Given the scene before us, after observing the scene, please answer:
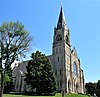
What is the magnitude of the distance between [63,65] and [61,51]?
5.23m

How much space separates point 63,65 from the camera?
59.8 meters

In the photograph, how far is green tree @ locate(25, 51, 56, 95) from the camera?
148ft

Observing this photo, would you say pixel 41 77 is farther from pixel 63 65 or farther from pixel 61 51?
pixel 61 51

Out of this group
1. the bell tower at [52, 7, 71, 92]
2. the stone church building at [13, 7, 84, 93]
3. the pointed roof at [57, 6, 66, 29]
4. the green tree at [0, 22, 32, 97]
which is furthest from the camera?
the pointed roof at [57, 6, 66, 29]

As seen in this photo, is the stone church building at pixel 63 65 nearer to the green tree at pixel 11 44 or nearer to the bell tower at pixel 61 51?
the bell tower at pixel 61 51

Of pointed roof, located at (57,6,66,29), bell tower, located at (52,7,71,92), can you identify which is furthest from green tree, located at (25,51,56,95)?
pointed roof, located at (57,6,66,29)

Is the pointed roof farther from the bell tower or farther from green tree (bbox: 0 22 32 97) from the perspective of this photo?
green tree (bbox: 0 22 32 97)

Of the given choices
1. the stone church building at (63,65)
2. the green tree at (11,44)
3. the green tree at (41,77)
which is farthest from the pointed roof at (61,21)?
the green tree at (11,44)

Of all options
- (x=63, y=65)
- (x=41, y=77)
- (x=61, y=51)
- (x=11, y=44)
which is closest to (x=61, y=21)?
(x=61, y=51)

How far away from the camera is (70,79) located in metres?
62.2

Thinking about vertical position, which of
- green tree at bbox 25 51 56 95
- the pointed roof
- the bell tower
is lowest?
green tree at bbox 25 51 56 95

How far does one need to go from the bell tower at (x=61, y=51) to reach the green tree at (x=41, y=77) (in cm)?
1148

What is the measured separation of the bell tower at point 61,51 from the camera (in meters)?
59.0

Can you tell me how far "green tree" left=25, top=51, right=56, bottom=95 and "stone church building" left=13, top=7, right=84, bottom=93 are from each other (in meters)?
12.2
